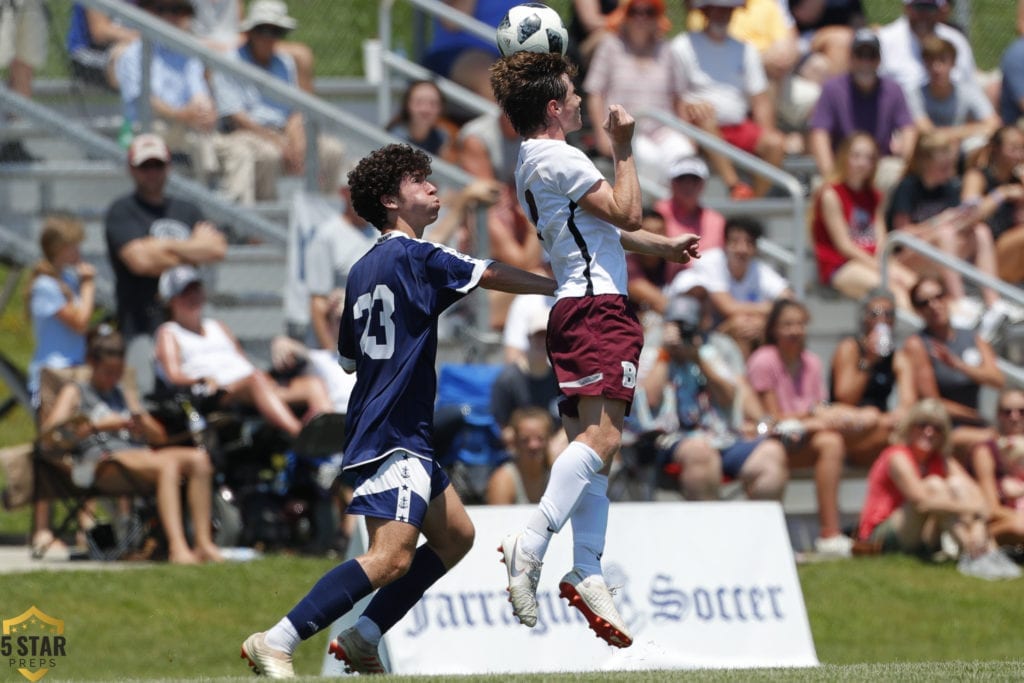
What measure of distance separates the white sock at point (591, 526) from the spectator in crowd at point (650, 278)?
500 centimetres

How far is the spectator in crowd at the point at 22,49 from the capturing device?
13.1 metres

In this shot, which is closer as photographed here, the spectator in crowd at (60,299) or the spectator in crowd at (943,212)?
the spectator in crowd at (60,299)

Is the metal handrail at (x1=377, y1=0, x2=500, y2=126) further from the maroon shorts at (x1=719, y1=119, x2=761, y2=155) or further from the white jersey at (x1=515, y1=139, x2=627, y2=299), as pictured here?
the white jersey at (x1=515, y1=139, x2=627, y2=299)

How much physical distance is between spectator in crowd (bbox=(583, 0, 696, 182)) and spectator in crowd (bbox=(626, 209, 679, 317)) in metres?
1.22

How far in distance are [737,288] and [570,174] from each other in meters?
6.12

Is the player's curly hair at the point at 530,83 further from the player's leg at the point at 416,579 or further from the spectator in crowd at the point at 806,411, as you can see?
the spectator in crowd at the point at 806,411

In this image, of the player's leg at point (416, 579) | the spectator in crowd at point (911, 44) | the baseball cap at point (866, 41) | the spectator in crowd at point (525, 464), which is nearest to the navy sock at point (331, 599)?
the player's leg at point (416, 579)

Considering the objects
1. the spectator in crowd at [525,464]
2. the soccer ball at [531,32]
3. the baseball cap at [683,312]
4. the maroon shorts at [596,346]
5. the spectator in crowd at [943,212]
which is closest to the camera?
the maroon shorts at [596,346]

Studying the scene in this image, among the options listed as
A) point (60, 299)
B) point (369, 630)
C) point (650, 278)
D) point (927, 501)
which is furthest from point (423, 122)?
point (369, 630)

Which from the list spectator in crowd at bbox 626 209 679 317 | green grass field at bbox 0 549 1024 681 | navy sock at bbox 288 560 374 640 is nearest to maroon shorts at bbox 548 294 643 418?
navy sock at bbox 288 560 374 640

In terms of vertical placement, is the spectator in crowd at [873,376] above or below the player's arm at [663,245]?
below

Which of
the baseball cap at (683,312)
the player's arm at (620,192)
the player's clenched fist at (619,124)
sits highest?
the player's clenched fist at (619,124)

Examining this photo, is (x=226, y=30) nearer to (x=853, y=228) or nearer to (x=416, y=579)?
(x=853, y=228)

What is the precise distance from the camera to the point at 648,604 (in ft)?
31.0
